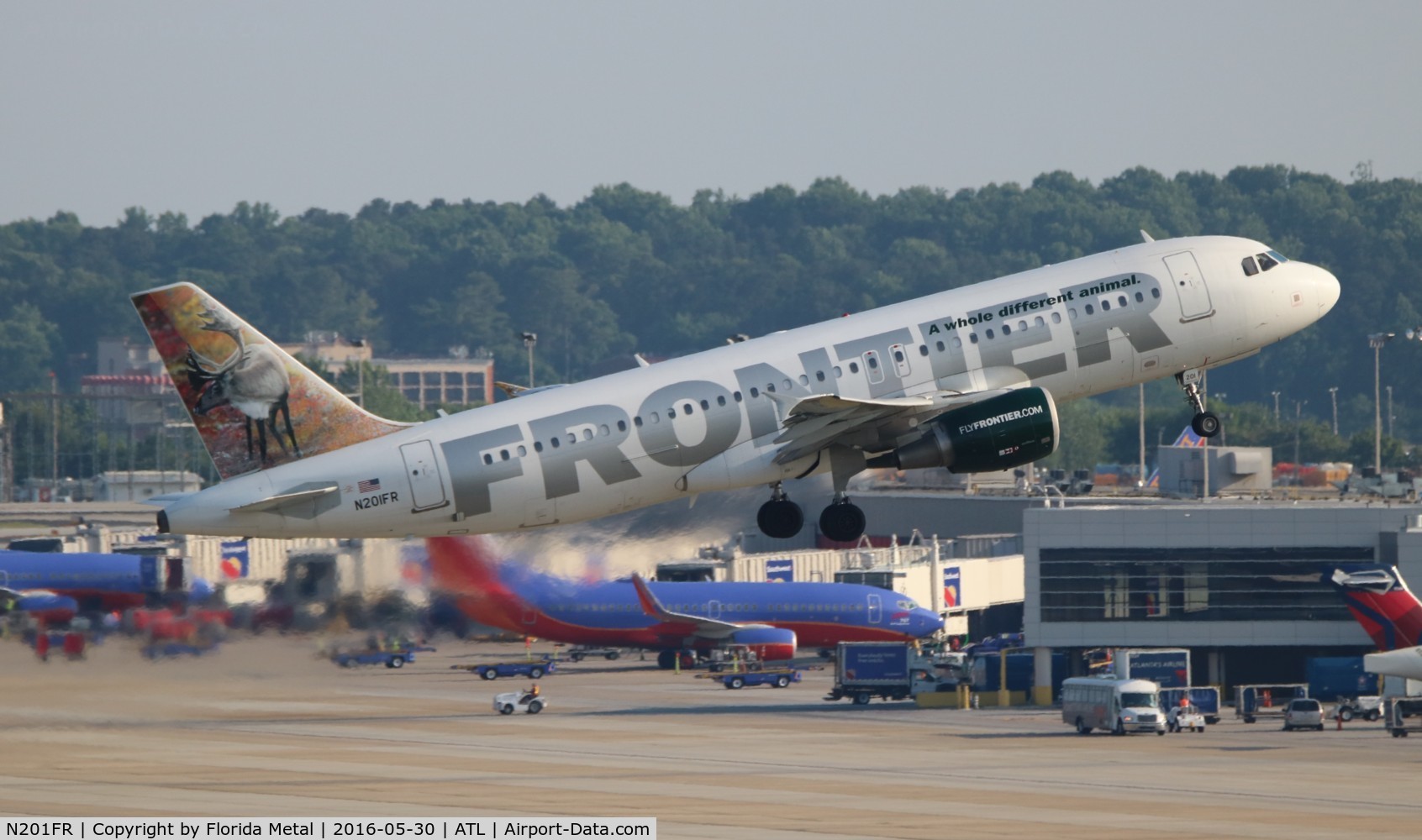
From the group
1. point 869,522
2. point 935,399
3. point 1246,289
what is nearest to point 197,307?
point 935,399

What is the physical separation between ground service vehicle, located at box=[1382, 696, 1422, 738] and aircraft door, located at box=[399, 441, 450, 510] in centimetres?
4779

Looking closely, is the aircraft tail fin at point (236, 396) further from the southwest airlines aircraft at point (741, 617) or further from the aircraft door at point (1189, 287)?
the southwest airlines aircraft at point (741, 617)

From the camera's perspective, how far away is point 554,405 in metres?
56.0

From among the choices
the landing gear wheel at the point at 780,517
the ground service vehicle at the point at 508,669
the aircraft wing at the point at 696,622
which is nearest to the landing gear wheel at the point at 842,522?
the landing gear wheel at the point at 780,517

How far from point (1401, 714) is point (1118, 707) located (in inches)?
446

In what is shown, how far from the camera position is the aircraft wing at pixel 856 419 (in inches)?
2190

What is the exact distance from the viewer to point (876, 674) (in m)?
103

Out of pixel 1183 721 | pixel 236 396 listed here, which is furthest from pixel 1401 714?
pixel 236 396

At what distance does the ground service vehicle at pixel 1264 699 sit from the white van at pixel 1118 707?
678 centimetres

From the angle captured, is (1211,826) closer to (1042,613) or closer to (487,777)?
(487,777)

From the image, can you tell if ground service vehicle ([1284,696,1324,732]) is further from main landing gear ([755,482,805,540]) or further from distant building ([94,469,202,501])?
distant building ([94,469,202,501])

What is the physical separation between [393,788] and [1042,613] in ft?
168

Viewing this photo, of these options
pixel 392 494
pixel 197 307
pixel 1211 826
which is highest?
pixel 197 307

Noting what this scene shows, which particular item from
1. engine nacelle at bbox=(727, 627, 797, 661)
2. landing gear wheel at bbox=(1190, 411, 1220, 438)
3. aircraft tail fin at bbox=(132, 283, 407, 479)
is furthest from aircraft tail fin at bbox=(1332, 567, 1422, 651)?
aircraft tail fin at bbox=(132, 283, 407, 479)
